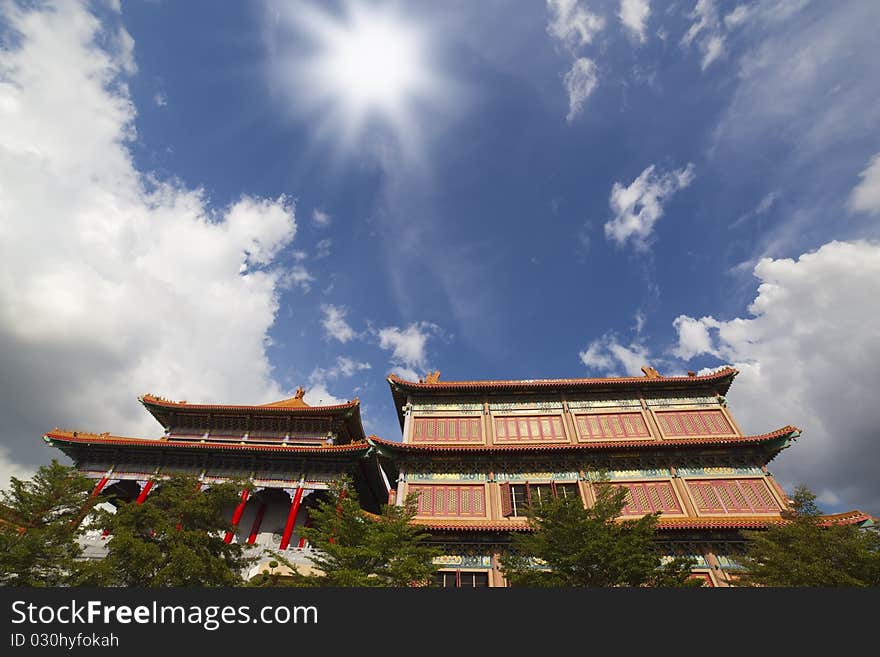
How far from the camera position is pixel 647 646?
5.23 meters

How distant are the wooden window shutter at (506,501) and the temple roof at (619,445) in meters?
1.63

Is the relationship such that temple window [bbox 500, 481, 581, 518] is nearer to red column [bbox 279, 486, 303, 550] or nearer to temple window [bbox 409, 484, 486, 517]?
temple window [bbox 409, 484, 486, 517]

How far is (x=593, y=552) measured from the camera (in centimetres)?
1025

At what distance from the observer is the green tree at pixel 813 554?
381 inches

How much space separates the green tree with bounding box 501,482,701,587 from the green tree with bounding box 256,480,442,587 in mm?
2797

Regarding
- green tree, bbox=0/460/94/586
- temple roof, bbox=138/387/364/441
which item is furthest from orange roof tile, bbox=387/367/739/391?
green tree, bbox=0/460/94/586

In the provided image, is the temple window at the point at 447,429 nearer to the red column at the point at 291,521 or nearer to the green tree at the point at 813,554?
the red column at the point at 291,521

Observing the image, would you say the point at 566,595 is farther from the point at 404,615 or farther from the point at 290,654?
the point at 290,654

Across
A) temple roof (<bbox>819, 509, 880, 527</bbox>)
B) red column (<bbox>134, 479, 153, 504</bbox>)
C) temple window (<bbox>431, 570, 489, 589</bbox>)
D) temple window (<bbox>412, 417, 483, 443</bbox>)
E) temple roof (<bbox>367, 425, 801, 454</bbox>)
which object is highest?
temple window (<bbox>412, 417, 483, 443</bbox>)

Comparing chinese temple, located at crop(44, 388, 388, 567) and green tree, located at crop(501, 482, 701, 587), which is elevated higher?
chinese temple, located at crop(44, 388, 388, 567)

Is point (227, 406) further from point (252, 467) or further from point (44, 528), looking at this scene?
point (44, 528)

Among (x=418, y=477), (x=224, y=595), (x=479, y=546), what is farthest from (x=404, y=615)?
(x=418, y=477)

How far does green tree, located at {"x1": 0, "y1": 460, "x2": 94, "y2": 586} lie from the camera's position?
36.1 ft

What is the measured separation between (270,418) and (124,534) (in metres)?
13.9
